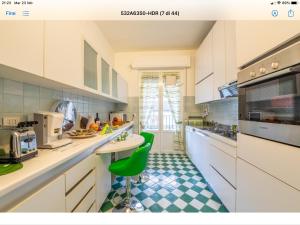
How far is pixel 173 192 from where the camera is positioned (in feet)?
5.89

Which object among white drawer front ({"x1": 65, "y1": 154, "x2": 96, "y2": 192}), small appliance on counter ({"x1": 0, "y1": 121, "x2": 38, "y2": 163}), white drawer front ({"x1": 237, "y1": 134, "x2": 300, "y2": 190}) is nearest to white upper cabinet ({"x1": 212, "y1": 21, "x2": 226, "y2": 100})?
white drawer front ({"x1": 237, "y1": 134, "x2": 300, "y2": 190})

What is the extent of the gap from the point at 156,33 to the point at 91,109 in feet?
5.98

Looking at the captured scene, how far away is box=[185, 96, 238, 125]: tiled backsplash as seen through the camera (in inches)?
87.0

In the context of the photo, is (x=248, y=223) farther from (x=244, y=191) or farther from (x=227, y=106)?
(x=227, y=106)

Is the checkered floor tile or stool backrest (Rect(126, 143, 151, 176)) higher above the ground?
stool backrest (Rect(126, 143, 151, 176))

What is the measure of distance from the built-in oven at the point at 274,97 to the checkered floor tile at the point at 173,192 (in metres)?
0.97

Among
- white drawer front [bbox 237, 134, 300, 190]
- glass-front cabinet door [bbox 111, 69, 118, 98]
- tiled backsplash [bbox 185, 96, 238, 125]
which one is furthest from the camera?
glass-front cabinet door [bbox 111, 69, 118, 98]

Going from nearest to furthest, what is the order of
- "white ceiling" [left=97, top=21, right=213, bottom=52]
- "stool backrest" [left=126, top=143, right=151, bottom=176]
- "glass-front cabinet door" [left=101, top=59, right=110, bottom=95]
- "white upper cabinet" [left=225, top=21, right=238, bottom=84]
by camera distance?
"stool backrest" [left=126, top=143, right=151, bottom=176], "white upper cabinet" [left=225, top=21, right=238, bottom=84], "glass-front cabinet door" [left=101, top=59, right=110, bottom=95], "white ceiling" [left=97, top=21, right=213, bottom=52]

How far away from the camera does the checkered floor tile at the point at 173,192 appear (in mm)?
1519

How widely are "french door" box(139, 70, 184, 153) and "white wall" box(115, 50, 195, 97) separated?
0.55ft

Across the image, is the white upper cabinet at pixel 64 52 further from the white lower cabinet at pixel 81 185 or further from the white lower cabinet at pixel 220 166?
the white lower cabinet at pixel 220 166

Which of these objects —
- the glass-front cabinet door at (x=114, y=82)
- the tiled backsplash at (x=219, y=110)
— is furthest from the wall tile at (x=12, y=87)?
the tiled backsplash at (x=219, y=110)

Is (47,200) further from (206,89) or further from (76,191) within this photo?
(206,89)

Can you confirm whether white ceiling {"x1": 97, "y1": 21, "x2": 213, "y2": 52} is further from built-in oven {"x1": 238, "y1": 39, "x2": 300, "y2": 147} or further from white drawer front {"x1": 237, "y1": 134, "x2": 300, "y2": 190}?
white drawer front {"x1": 237, "y1": 134, "x2": 300, "y2": 190}
